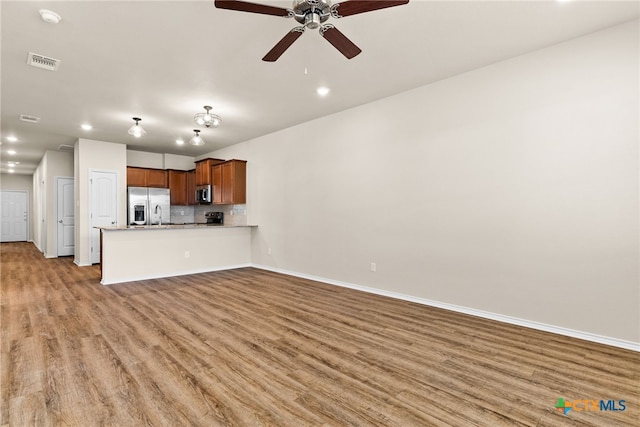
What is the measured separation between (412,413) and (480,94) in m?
3.37

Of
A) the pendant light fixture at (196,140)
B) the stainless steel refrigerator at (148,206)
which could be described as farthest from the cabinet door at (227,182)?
the stainless steel refrigerator at (148,206)

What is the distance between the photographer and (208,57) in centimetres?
324

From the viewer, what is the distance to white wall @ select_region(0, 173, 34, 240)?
1214 centimetres

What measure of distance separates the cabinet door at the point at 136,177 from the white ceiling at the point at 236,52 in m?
2.37

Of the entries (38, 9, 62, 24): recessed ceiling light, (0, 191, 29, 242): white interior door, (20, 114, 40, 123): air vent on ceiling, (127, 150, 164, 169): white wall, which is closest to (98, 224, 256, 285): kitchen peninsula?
(20, 114, 40, 123): air vent on ceiling

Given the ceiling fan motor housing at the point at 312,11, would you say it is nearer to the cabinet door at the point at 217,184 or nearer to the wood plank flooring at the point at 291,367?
the wood plank flooring at the point at 291,367

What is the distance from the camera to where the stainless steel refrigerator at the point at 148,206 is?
288 inches

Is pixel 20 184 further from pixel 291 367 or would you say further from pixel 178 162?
pixel 291 367

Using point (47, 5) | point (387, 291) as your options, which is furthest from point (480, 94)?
point (47, 5)

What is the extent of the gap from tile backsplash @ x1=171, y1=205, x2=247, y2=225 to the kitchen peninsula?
0.83 m

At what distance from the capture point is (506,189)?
3367 millimetres

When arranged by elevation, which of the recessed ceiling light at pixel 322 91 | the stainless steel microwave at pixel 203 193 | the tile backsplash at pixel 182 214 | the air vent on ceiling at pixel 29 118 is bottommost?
the tile backsplash at pixel 182 214

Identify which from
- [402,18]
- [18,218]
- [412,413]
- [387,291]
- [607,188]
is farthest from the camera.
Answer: [18,218]

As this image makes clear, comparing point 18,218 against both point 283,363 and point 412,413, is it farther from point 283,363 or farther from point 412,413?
point 412,413
